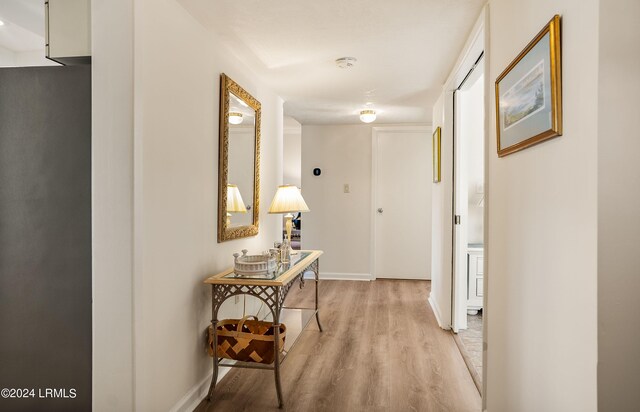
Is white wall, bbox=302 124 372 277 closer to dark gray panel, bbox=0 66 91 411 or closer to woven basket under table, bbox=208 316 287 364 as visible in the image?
woven basket under table, bbox=208 316 287 364

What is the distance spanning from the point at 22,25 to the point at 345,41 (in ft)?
6.67

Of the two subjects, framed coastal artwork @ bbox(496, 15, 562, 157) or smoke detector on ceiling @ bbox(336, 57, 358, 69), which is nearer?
framed coastal artwork @ bbox(496, 15, 562, 157)

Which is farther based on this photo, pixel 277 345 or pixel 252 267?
pixel 252 267

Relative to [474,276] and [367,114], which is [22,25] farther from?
[474,276]

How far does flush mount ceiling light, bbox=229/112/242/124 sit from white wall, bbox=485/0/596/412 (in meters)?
1.74

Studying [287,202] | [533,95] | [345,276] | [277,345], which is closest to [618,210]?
[533,95]

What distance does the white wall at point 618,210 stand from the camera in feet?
3.45

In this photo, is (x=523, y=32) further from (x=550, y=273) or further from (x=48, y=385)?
(x=48, y=385)

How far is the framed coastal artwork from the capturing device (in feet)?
4.26

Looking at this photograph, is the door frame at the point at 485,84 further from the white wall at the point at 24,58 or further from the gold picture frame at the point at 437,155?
the white wall at the point at 24,58

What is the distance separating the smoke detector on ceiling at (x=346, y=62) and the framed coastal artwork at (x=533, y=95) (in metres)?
1.48

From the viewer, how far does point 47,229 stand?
2.00 m

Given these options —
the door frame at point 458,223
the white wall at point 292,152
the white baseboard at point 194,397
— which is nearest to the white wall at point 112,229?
the white baseboard at point 194,397

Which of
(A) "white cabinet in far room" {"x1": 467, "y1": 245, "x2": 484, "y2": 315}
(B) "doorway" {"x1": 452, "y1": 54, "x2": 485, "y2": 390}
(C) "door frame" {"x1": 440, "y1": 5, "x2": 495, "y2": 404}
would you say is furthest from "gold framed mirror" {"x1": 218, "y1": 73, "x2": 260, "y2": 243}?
(A) "white cabinet in far room" {"x1": 467, "y1": 245, "x2": 484, "y2": 315}
